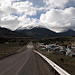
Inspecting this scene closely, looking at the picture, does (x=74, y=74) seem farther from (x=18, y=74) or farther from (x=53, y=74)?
(x=18, y=74)

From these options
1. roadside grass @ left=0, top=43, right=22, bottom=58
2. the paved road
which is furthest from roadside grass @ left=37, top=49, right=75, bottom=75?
roadside grass @ left=0, top=43, right=22, bottom=58

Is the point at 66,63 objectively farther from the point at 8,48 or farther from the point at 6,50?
the point at 8,48

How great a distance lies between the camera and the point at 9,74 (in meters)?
8.52

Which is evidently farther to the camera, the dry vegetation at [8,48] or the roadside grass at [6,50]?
the dry vegetation at [8,48]

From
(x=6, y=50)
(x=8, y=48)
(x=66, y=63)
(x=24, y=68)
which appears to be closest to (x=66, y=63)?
(x=66, y=63)

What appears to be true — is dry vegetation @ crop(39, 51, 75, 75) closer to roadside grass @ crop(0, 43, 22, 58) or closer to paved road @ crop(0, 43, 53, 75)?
paved road @ crop(0, 43, 53, 75)

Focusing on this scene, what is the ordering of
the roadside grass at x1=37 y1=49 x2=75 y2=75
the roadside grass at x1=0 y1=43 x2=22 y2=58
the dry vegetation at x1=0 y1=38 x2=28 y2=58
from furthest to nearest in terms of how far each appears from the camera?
the dry vegetation at x1=0 y1=38 x2=28 y2=58
the roadside grass at x1=0 y1=43 x2=22 y2=58
the roadside grass at x1=37 y1=49 x2=75 y2=75

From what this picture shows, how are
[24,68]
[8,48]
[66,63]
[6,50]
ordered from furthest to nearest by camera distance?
[8,48], [6,50], [66,63], [24,68]

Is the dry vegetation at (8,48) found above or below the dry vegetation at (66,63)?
below

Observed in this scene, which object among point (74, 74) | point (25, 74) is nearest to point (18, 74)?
point (25, 74)

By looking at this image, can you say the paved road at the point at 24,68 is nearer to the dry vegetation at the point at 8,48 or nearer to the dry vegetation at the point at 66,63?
the dry vegetation at the point at 66,63

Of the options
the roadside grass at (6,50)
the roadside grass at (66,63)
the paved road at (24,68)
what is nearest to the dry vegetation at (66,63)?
the roadside grass at (66,63)

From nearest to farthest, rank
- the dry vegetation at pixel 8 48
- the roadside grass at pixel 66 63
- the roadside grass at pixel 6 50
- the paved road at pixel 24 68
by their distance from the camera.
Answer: the paved road at pixel 24 68 → the roadside grass at pixel 66 63 → the roadside grass at pixel 6 50 → the dry vegetation at pixel 8 48

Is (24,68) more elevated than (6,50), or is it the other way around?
(24,68)
